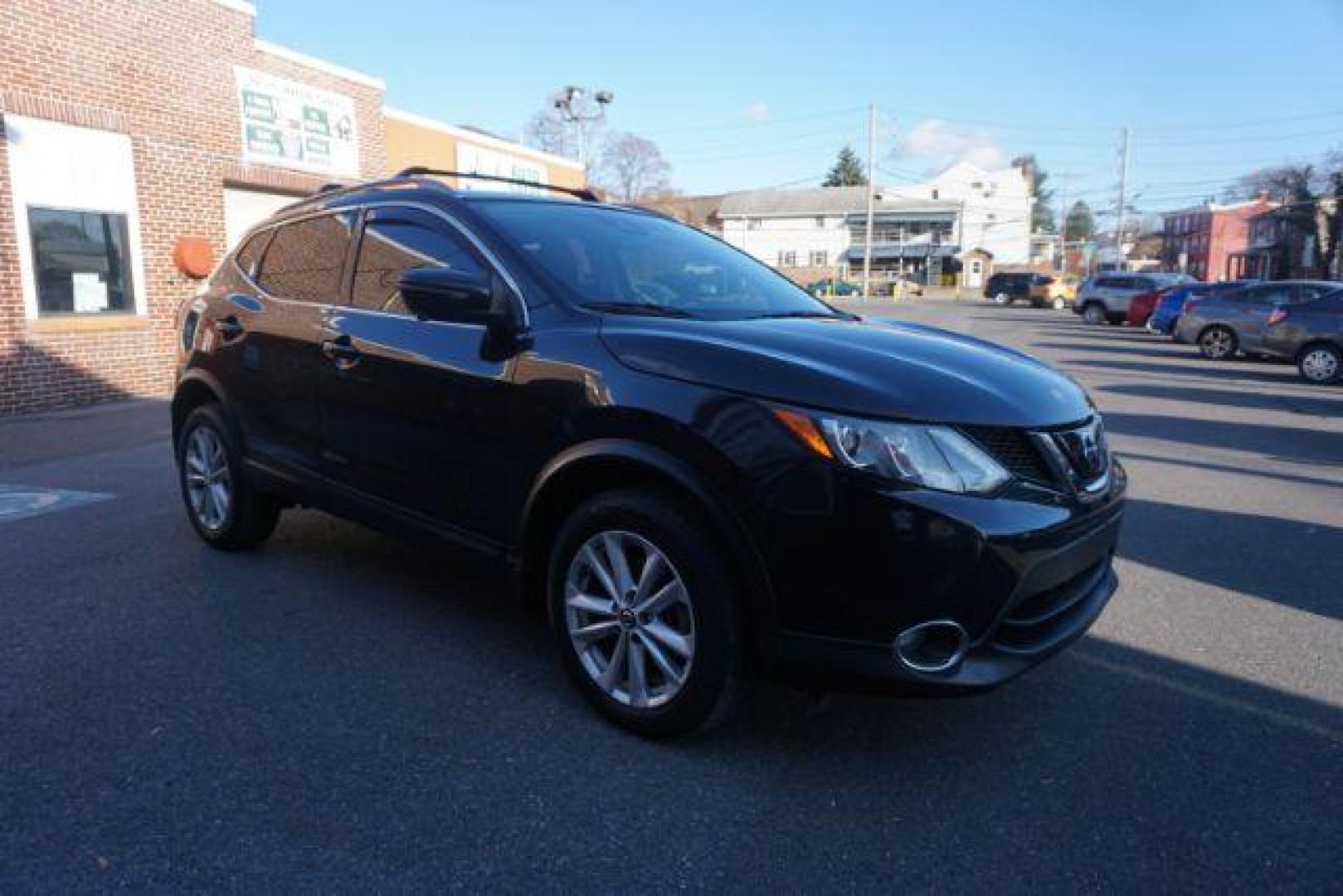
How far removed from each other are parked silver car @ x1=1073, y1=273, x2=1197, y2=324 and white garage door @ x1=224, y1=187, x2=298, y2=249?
2582cm

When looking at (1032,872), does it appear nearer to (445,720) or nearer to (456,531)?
(445,720)

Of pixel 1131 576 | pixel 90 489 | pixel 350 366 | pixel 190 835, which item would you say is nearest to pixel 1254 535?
pixel 1131 576

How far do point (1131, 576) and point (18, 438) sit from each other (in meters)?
9.40

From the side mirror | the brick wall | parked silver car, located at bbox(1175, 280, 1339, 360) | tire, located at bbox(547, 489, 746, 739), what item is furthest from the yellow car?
tire, located at bbox(547, 489, 746, 739)

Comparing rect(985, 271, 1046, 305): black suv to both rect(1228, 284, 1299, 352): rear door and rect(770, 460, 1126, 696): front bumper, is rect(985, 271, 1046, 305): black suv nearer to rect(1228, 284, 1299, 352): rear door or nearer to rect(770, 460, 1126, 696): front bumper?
rect(1228, 284, 1299, 352): rear door

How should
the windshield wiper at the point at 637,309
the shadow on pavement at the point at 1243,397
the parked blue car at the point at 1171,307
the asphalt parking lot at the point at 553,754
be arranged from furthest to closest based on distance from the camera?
the parked blue car at the point at 1171,307
the shadow on pavement at the point at 1243,397
the windshield wiper at the point at 637,309
the asphalt parking lot at the point at 553,754

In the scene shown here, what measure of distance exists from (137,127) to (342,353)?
31.7ft

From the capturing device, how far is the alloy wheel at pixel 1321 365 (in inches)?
560

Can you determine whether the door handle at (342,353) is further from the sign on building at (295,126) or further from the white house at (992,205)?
the white house at (992,205)

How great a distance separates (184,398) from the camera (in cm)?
512

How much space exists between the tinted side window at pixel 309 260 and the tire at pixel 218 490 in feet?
2.68

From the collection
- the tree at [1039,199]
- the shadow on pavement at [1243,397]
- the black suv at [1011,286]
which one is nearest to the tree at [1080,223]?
the tree at [1039,199]

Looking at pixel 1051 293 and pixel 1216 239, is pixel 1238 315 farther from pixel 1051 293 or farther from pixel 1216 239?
pixel 1216 239

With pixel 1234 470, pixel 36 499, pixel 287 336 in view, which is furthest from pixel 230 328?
pixel 1234 470
